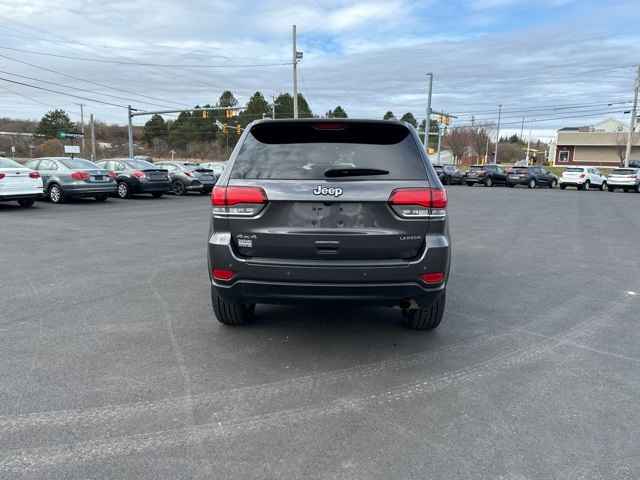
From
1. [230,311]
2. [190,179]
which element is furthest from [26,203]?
[230,311]

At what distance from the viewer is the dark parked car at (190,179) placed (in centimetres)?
2184

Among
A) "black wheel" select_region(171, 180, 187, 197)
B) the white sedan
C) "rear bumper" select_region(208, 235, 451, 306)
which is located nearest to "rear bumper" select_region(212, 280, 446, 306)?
"rear bumper" select_region(208, 235, 451, 306)

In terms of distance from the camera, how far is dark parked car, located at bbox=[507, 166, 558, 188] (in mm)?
35219

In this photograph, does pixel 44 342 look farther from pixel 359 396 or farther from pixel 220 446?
pixel 359 396

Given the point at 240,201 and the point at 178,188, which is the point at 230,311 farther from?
the point at 178,188

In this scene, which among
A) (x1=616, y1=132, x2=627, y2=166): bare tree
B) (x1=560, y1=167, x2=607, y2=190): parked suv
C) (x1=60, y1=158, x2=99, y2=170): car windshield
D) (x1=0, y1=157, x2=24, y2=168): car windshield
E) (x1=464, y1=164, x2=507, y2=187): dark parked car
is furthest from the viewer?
(x1=616, y1=132, x2=627, y2=166): bare tree

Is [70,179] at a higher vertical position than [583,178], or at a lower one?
lower

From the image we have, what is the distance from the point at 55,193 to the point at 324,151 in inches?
592

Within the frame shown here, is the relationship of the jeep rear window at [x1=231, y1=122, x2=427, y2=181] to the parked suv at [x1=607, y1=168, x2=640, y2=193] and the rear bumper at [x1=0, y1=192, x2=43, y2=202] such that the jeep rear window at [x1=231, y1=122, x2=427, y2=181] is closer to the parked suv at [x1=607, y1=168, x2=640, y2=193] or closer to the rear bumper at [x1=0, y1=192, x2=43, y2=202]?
the rear bumper at [x1=0, y1=192, x2=43, y2=202]

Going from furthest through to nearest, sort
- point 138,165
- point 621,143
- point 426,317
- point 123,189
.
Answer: point 621,143, point 138,165, point 123,189, point 426,317

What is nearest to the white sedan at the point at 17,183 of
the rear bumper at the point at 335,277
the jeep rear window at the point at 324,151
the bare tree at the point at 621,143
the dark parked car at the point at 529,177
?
the jeep rear window at the point at 324,151

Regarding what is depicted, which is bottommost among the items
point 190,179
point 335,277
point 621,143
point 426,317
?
point 426,317

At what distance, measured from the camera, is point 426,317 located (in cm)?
445

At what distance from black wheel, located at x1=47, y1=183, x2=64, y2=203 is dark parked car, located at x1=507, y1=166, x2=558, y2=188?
29449mm
